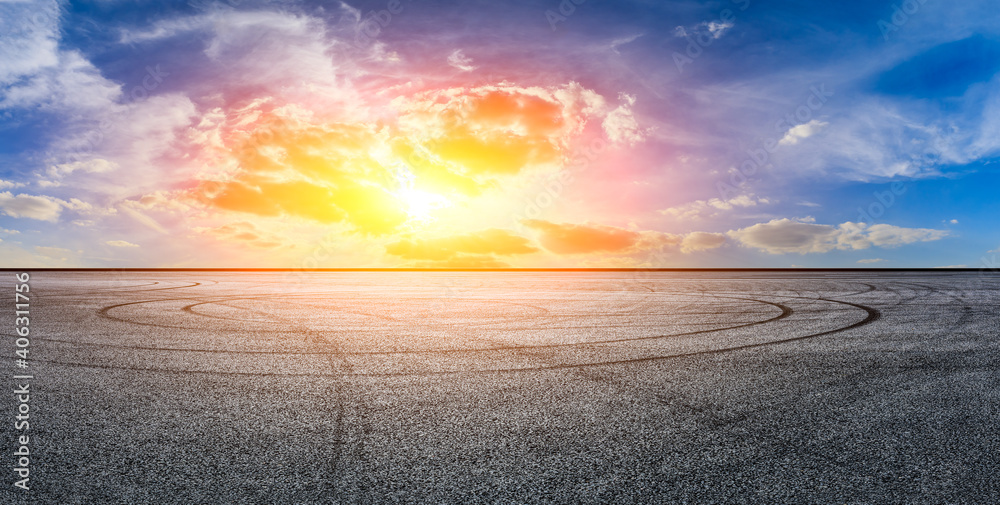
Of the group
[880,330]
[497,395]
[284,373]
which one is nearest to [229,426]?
[284,373]

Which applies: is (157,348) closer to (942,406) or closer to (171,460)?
(171,460)

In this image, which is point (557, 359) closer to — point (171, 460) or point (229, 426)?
point (229, 426)

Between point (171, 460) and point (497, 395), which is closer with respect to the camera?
point (171, 460)

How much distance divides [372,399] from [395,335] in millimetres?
4575

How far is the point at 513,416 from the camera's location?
5055 mm

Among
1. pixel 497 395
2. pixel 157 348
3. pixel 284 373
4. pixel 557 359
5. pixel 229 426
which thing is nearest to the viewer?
pixel 229 426

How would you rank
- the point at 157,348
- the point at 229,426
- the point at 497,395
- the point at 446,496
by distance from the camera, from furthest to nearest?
the point at 157,348 < the point at 497,395 < the point at 229,426 < the point at 446,496

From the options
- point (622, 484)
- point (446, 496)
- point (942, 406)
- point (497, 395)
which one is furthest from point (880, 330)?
point (446, 496)

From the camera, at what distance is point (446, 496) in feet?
11.2

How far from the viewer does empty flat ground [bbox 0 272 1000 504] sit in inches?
140

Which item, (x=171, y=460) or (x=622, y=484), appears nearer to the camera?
(x=622, y=484)

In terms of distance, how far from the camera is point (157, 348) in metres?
8.73

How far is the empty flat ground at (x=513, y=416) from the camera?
11.7ft

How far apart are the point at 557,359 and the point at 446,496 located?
4.54 meters
